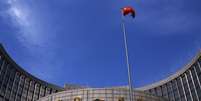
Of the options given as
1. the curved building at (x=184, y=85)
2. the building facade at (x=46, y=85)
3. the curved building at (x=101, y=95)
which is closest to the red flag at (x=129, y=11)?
the curved building at (x=101, y=95)

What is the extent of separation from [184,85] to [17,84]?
57.6 m

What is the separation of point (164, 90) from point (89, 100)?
5551cm

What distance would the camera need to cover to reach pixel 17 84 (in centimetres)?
9488

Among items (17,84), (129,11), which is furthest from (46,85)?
(129,11)

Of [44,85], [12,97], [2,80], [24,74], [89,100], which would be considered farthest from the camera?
[44,85]

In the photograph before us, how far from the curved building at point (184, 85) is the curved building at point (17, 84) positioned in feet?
133

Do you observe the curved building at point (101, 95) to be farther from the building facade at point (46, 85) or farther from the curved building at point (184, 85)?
the curved building at point (184, 85)

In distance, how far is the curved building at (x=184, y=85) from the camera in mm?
87044

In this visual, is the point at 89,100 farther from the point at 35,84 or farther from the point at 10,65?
the point at 35,84

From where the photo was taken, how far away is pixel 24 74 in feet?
323

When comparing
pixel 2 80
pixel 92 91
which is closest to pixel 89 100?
pixel 92 91

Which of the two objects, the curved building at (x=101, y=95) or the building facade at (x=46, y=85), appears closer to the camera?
the curved building at (x=101, y=95)

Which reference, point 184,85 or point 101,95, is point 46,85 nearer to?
point 184,85

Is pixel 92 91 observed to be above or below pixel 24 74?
below
